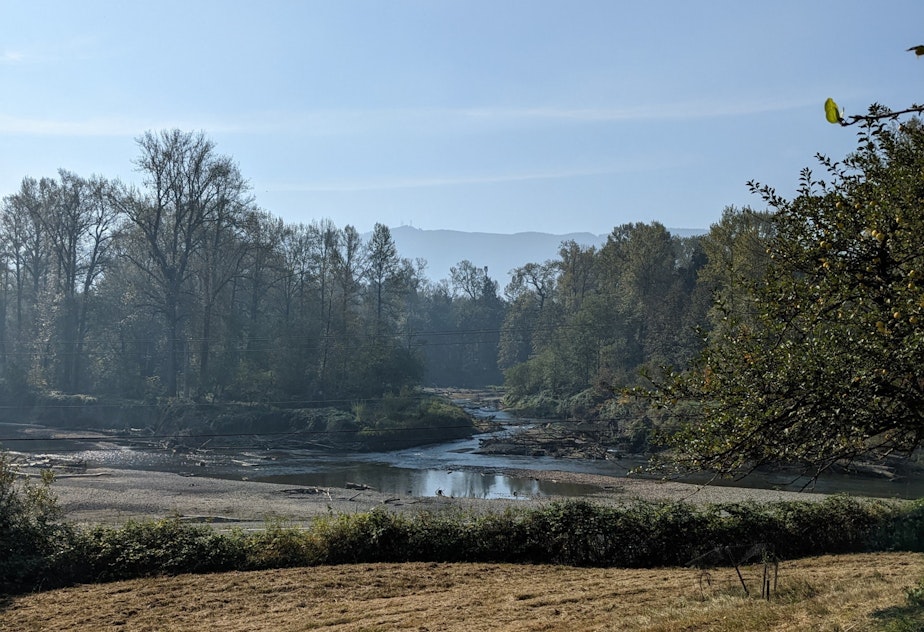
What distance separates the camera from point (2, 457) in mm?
15461

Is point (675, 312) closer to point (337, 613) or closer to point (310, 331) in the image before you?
point (310, 331)

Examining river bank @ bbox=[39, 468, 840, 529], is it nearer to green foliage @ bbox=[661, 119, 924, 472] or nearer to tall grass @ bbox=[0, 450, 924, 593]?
tall grass @ bbox=[0, 450, 924, 593]

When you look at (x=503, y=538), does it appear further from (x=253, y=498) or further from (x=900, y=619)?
(x=253, y=498)

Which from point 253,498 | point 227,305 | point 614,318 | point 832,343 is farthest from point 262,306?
point 832,343

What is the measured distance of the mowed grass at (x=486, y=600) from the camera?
9.71m

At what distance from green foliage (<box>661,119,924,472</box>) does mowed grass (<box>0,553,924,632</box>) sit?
1853 millimetres

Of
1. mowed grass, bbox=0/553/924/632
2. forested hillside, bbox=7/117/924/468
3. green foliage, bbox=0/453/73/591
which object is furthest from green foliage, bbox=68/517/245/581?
forested hillside, bbox=7/117/924/468

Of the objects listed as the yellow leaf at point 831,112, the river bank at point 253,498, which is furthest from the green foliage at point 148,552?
the yellow leaf at point 831,112

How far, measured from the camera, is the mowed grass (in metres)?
9.71

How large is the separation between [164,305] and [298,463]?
26341 millimetres

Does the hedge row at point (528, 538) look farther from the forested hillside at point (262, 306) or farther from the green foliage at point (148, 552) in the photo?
the forested hillside at point (262, 306)

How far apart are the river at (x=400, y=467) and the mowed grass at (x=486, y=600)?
1898 cm

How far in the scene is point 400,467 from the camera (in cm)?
4359

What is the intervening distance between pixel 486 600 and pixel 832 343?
21.2 feet
